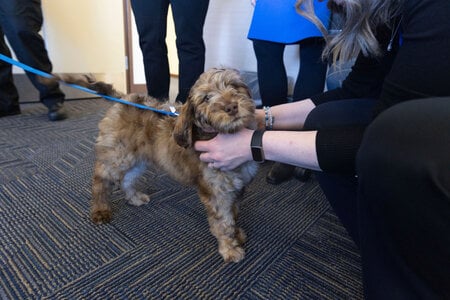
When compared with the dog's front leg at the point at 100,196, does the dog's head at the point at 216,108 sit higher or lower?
higher

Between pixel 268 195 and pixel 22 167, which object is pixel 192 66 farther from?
pixel 22 167

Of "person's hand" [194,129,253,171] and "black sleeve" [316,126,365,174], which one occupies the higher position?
"black sleeve" [316,126,365,174]

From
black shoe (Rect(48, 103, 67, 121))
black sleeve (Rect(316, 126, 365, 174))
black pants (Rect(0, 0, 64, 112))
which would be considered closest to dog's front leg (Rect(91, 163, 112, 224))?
black sleeve (Rect(316, 126, 365, 174))

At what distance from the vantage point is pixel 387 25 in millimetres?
895

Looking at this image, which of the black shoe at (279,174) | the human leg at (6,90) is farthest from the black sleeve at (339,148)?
the human leg at (6,90)

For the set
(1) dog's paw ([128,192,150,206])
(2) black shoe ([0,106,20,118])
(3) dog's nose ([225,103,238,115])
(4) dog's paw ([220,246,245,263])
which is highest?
(3) dog's nose ([225,103,238,115])

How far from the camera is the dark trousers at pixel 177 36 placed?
178 cm

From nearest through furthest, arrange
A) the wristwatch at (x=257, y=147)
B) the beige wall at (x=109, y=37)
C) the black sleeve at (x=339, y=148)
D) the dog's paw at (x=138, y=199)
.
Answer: the black sleeve at (x=339, y=148)
the wristwatch at (x=257, y=147)
the dog's paw at (x=138, y=199)
the beige wall at (x=109, y=37)

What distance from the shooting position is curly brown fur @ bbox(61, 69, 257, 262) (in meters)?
1.01

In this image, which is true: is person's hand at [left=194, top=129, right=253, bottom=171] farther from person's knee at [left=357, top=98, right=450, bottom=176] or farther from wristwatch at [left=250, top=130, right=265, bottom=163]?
person's knee at [left=357, top=98, right=450, bottom=176]

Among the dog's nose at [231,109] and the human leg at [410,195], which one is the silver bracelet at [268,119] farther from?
the human leg at [410,195]

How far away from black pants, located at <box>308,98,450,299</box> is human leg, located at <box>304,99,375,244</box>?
28cm

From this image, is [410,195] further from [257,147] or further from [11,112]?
[11,112]

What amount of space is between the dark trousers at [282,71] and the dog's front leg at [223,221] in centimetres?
89
